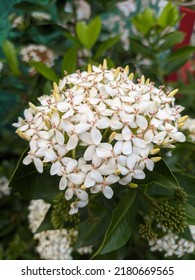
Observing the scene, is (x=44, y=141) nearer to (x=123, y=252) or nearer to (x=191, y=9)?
(x=123, y=252)

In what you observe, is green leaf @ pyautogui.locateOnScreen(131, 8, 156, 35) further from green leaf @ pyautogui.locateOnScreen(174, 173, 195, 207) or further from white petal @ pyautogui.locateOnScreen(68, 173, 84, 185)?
white petal @ pyautogui.locateOnScreen(68, 173, 84, 185)

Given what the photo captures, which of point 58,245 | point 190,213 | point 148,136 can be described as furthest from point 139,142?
point 58,245

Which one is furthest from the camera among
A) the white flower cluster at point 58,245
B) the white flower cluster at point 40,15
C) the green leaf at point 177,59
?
the white flower cluster at point 40,15

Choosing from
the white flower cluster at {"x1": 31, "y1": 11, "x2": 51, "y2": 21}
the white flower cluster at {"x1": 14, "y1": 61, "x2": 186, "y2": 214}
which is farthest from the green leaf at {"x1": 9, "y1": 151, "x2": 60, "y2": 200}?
the white flower cluster at {"x1": 31, "y1": 11, "x2": 51, "y2": 21}

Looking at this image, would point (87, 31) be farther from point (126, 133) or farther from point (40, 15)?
point (126, 133)

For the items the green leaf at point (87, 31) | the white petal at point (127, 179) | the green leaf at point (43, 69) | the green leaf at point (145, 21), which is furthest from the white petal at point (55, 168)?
the green leaf at point (145, 21)

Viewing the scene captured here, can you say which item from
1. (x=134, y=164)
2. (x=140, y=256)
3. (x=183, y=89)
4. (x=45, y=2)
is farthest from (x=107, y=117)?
(x=45, y=2)

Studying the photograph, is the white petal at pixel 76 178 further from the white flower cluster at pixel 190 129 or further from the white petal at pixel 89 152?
the white flower cluster at pixel 190 129
